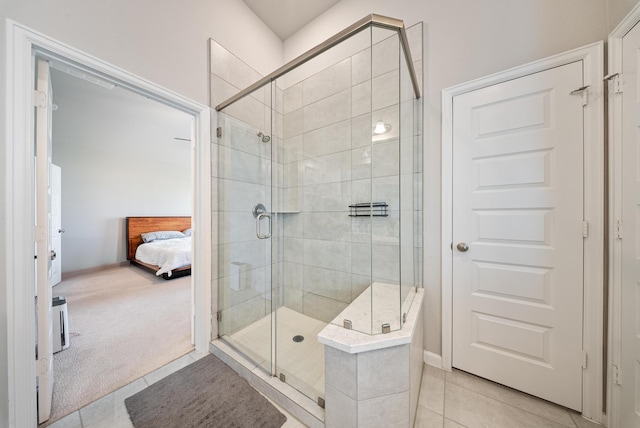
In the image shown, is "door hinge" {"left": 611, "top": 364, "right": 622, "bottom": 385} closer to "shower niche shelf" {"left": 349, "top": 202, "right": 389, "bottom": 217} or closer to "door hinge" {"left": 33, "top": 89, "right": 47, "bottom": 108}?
"shower niche shelf" {"left": 349, "top": 202, "right": 389, "bottom": 217}

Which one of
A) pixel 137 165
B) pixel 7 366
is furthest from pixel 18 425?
pixel 137 165

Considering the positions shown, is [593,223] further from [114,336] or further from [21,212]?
[114,336]

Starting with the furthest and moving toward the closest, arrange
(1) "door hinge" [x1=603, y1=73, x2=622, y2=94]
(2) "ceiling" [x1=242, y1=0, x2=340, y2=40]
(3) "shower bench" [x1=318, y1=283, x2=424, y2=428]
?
(2) "ceiling" [x1=242, y1=0, x2=340, y2=40], (1) "door hinge" [x1=603, y1=73, x2=622, y2=94], (3) "shower bench" [x1=318, y1=283, x2=424, y2=428]

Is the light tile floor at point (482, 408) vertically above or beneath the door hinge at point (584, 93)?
beneath

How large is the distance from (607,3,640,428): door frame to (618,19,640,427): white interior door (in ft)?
0.05

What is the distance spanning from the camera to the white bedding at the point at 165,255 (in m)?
3.93

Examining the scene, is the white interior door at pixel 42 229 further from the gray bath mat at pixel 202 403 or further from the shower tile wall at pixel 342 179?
the shower tile wall at pixel 342 179

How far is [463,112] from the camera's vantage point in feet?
5.26

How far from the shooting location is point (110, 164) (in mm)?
4828

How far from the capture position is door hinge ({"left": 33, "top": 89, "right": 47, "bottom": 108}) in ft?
3.99

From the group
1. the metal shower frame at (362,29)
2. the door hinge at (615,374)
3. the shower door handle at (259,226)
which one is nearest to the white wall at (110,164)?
the shower door handle at (259,226)

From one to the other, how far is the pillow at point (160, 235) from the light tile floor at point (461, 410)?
14.7 feet

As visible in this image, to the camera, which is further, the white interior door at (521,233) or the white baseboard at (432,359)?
the white baseboard at (432,359)

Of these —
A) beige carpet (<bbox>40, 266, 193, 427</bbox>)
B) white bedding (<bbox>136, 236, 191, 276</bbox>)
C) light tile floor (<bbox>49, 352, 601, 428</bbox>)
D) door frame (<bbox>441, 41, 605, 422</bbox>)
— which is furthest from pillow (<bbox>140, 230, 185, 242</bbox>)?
door frame (<bbox>441, 41, 605, 422</bbox>)
